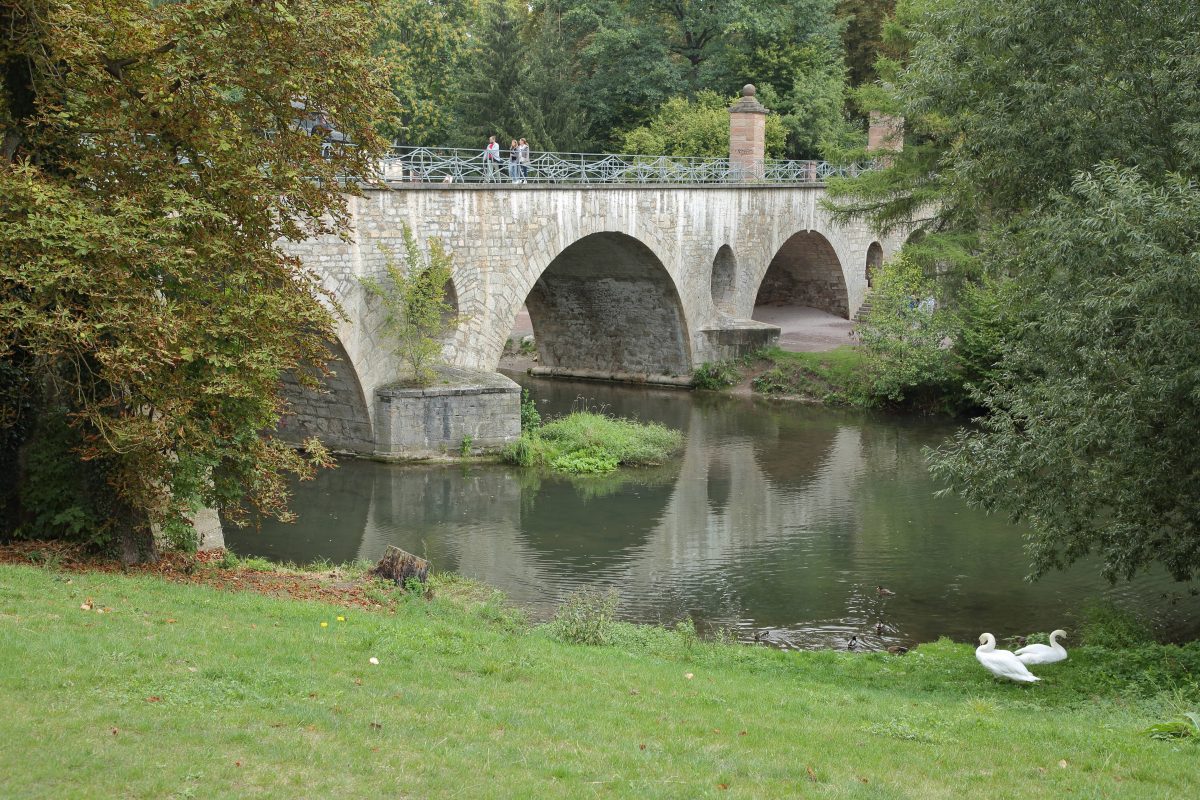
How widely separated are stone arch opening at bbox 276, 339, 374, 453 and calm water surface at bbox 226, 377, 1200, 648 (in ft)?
2.63

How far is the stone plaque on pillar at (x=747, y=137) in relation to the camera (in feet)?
117

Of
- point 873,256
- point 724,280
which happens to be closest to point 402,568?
point 724,280

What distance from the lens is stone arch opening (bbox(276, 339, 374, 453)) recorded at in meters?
23.5

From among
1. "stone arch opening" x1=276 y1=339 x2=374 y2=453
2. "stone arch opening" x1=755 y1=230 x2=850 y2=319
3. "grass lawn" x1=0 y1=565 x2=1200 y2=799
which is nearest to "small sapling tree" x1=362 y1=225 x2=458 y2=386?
"stone arch opening" x1=276 y1=339 x2=374 y2=453

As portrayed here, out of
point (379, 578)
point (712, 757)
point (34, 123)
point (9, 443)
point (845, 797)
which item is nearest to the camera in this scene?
point (845, 797)

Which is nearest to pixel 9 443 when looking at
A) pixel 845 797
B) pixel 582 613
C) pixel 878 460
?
pixel 582 613

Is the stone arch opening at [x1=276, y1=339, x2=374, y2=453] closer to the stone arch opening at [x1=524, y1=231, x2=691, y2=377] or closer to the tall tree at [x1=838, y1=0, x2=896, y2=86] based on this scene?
the stone arch opening at [x1=524, y1=231, x2=691, y2=377]

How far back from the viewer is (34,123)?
10.7 m

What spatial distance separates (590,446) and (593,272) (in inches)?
376

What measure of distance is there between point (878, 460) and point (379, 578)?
45.8 feet

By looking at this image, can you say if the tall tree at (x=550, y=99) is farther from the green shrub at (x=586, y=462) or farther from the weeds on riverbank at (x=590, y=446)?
the green shrub at (x=586, y=462)

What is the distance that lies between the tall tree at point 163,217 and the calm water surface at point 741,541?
493 centimetres

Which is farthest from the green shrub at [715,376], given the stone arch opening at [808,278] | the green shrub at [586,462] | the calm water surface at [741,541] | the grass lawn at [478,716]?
the grass lawn at [478,716]

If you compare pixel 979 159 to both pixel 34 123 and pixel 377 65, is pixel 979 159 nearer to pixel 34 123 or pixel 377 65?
pixel 377 65
